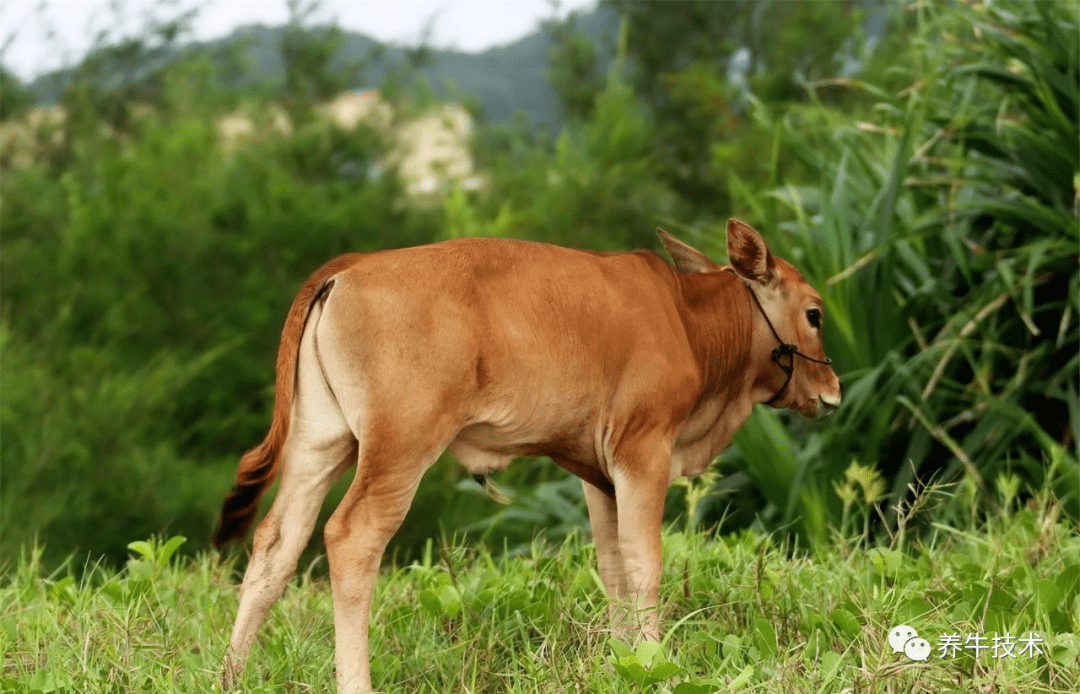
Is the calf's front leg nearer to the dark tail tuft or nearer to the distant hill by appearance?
the dark tail tuft

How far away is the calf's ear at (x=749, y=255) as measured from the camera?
364 cm

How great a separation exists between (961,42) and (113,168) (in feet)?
29.7

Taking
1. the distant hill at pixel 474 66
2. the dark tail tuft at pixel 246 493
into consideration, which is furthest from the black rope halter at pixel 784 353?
the distant hill at pixel 474 66

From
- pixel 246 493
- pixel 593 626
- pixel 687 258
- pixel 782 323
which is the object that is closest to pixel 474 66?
pixel 687 258

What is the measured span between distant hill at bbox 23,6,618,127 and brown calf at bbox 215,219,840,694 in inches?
456

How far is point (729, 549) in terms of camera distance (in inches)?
181

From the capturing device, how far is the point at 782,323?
3.85m

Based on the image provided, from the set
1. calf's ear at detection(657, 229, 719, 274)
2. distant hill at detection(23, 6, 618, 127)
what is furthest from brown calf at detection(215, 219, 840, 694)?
distant hill at detection(23, 6, 618, 127)

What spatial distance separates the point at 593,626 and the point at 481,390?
2.72 feet

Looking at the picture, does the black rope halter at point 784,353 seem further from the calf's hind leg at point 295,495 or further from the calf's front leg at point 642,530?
the calf's hind leg at point 295,495

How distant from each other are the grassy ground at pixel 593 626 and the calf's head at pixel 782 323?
20.8 inches

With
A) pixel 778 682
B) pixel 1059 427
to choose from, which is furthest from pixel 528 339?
pixel 1059 427

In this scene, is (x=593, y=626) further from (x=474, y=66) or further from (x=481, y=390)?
(x=474, y=66)

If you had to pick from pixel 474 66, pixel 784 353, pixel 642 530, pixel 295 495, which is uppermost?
pixel 295 495
